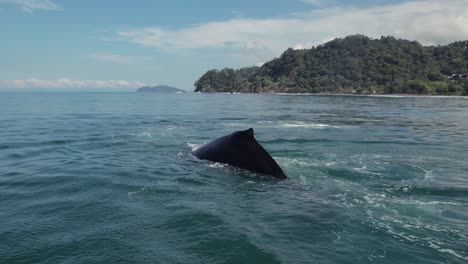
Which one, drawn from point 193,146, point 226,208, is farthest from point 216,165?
point 193,146

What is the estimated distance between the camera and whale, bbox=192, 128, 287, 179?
16797 mm

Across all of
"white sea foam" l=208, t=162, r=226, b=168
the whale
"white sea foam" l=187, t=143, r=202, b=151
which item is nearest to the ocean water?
"white sea foam" l=208, t=162, r=226, b=168

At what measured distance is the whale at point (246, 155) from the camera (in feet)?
55.1

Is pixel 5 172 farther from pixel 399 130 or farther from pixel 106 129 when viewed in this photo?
pixel 399 130

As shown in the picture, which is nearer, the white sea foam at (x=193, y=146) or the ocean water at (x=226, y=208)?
the ocean water at (x=226, y=208)

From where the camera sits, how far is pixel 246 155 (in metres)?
17.4

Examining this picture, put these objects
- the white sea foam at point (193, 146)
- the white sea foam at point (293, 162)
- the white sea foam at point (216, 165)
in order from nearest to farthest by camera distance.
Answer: the white sea foam at point (216, 165)
the white sea foam at point (293, 162)
the white sea foam at point (193, 146)

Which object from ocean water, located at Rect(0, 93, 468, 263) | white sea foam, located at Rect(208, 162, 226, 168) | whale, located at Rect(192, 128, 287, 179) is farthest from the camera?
white sea foam, located at Rect(208, 162, 226, 168)

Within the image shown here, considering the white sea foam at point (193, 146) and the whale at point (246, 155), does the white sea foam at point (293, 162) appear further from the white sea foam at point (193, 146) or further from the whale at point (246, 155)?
the white sea foam at point (193, 146)

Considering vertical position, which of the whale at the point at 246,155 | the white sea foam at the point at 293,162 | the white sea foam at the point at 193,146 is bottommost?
the white sea foam at the point at 293,162

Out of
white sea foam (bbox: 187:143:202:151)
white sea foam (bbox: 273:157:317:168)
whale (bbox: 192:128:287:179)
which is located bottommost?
white sea foam (bbox: 273:157:317:168)

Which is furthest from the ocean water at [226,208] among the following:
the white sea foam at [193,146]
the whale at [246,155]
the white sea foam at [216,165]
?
the white sea foam at [193,146]

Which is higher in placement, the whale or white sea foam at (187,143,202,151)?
the whale

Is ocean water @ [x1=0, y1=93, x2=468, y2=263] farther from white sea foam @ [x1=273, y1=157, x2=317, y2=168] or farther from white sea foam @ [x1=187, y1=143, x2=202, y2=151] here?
white sea foam @ [x1=187, y1=143, x2=202, y2=151]
